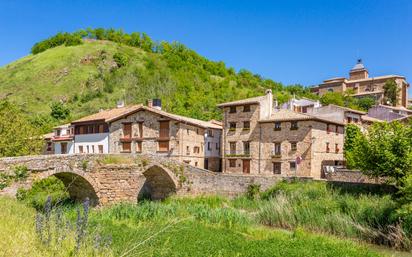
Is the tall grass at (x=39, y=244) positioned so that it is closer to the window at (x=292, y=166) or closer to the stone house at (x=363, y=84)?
the window at (x=292, y=166)

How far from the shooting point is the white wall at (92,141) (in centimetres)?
4288

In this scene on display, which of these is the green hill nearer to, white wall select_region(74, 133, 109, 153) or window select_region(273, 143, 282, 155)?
white wall select_region(74, 133, 109, 153)

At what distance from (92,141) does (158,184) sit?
14779 millimetres

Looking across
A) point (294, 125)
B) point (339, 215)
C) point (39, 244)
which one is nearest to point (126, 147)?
point (294, 125)

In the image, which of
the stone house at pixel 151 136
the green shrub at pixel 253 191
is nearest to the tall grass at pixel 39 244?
the green shrub at pixel 253 191

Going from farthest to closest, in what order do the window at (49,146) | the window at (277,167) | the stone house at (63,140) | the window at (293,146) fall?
the window at (49,146) → the stone house at (63,140) → the window at (277,167) → the window at (293,146)

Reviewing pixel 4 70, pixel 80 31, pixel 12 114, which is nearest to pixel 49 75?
pixel 4 70

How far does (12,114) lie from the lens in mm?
35438

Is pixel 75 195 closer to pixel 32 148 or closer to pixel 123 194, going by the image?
pixel 123 194

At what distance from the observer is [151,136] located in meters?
40.2

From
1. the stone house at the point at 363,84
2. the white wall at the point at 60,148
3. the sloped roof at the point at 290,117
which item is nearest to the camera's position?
the sloped roof at the point at 290,117

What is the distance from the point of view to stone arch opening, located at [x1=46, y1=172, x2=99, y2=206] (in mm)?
24497

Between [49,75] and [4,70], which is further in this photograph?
[4,70]

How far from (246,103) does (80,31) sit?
323 ft
